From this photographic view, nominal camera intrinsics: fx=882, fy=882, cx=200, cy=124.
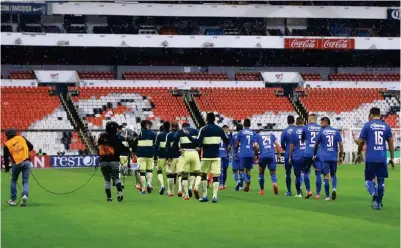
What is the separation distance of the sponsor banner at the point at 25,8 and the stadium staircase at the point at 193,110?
12.7 meters

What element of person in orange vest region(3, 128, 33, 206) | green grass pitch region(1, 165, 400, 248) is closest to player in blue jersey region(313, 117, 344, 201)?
green grass pitch region(1, 165, 400, 248)

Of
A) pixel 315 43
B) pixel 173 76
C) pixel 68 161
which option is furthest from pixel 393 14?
pixel 68 161

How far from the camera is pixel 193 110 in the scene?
66312 mm

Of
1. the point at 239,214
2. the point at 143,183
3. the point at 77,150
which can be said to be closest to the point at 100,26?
the point at 77,150

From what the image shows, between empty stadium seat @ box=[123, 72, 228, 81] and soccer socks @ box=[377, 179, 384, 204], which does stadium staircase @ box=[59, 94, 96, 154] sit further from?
soccer socks @ box=[377, 179, 384, 204]

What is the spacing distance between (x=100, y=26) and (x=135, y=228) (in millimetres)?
57788

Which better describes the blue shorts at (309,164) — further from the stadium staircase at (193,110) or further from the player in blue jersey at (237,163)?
the stadium staircase at (193,110)

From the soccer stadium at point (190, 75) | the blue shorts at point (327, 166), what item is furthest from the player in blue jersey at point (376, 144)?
the soccer stadium at point (190, 75)

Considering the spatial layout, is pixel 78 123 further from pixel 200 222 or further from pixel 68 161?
pixel 200 222

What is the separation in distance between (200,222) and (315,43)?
2153 inches

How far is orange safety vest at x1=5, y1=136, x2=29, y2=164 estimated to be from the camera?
2256 centimetres

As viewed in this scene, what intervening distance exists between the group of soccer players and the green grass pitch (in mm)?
697

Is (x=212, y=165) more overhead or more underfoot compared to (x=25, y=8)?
more underfoot

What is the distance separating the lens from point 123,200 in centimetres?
2477
